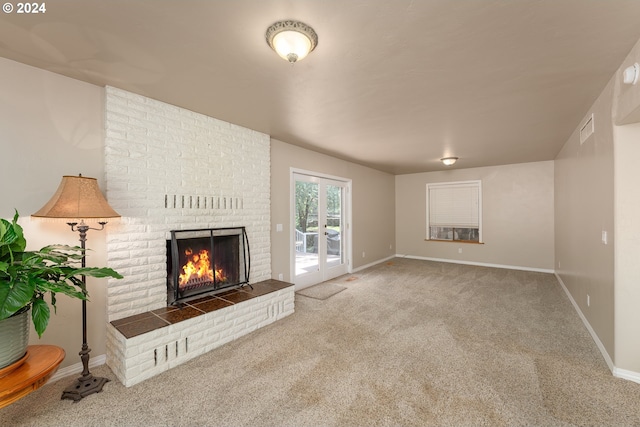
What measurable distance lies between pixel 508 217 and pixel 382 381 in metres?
5.96

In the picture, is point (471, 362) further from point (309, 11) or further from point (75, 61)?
point (75, 61)

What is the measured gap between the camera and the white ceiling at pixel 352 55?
5.25ft

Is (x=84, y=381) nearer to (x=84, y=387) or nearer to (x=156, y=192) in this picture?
(x=84, y=387)

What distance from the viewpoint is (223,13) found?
5.31 feet

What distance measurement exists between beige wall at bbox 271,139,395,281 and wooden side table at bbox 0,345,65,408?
2.65 m

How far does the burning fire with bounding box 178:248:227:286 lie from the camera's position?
3188 mm

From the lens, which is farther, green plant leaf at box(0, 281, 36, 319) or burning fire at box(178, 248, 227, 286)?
burning fire at box(178, 248, 227, 286)

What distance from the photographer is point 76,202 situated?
2102mm

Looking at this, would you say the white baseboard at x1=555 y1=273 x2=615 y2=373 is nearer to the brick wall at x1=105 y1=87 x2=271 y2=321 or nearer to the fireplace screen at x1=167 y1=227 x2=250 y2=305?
the fireplace screen at x1=167 y1=227 x2=250 y2=305

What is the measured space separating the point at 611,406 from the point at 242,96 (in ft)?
12.7

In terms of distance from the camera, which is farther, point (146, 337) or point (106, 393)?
point (146, 337)

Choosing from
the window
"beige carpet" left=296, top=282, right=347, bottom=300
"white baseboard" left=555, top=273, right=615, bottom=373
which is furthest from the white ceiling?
the window

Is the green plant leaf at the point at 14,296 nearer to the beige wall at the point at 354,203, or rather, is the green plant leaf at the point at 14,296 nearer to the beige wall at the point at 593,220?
the beige wall at the point at 354,203

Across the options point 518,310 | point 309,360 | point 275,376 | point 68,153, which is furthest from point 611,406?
point 68,153
